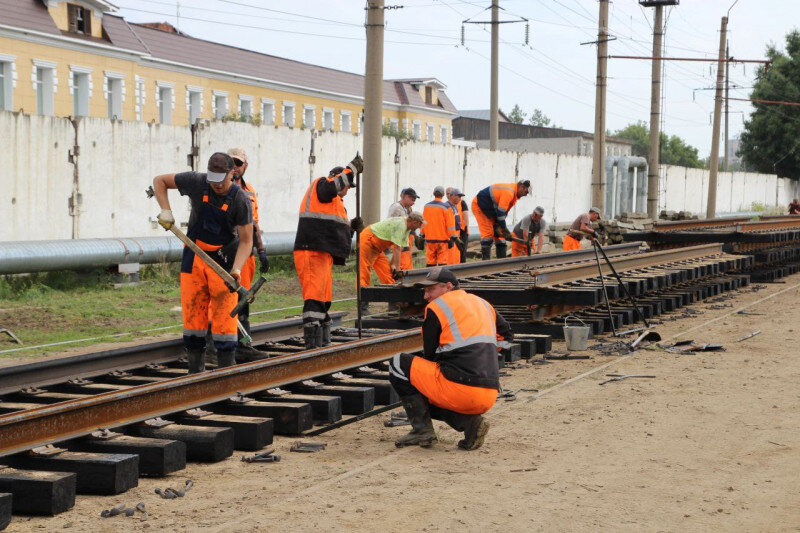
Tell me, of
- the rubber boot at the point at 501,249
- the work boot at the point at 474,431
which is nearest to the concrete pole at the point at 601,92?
the rubber boot at the point at 501,249

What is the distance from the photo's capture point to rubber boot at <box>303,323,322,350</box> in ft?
29.9

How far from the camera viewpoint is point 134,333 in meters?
12.0

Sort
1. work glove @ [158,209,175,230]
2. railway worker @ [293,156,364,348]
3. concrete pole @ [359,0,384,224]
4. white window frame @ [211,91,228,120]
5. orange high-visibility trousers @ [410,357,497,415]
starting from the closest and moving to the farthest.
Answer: orange high-visibility trousers @ [410,357,497,415]
work glove @ [158,209,175,230]
railway worker @ [293,156,364,348]
concrete pole @ [359,0,384,224]
white window frame @ [211,91,228,120]

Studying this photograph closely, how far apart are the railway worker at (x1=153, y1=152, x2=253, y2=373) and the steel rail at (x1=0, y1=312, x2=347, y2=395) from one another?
0.82 m

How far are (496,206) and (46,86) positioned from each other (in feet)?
96.6

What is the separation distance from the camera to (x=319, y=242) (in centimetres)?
906

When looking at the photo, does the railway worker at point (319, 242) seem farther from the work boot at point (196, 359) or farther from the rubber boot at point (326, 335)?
the work boot at point (196, 359)

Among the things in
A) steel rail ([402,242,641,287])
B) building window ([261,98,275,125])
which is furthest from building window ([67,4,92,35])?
steel rail ([402,242,641,287])

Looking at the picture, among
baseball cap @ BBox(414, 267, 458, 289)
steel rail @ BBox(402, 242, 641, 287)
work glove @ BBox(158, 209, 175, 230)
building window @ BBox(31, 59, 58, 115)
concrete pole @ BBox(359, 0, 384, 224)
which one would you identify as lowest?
steel rail @ BBox(402, 242, 641, 287)

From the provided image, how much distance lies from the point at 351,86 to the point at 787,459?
54.6 m

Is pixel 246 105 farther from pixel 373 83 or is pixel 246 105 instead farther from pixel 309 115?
pixel 373 83

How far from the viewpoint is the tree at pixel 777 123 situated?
68.4m

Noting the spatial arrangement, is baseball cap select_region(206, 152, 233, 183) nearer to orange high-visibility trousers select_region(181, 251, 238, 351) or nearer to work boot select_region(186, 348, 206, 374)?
orange high-visibility trousers select_region(181, 251, 238, 351)

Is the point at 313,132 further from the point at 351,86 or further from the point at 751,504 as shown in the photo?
the point at 351,86
